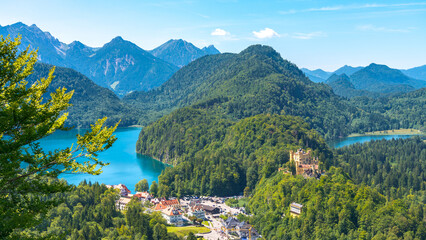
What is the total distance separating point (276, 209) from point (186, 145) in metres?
73.4

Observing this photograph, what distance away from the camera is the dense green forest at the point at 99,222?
52.8 m

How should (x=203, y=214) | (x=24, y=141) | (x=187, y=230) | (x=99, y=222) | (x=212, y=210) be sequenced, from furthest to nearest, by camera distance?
(x=212, y=210) → (x=203, y=214) → (x=187, y=230) → (x=99, y=222) → (x=24, y=141)

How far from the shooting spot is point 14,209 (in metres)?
14.3

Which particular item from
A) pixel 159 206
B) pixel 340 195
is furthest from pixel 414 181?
pixel 159 206

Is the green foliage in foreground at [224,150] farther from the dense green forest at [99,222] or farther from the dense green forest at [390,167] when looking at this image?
the dense green forest at [99,222]

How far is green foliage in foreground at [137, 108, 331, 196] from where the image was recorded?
91.6 m

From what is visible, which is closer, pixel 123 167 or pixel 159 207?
pixel 159 207

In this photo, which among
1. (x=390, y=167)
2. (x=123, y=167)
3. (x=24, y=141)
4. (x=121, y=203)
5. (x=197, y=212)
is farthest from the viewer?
Result: (x=123, y=167)

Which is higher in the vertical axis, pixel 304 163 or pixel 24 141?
pixel 24 141

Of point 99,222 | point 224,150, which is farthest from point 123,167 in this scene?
point 99,222

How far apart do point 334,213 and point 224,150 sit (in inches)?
2211

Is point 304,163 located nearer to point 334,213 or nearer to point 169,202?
point 334,213

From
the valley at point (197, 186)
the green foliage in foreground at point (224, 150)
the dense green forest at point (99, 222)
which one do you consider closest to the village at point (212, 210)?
the valley at point (197, 186)

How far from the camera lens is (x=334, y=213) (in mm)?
59656
